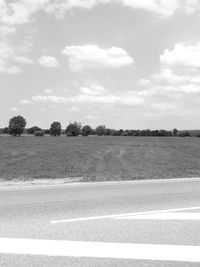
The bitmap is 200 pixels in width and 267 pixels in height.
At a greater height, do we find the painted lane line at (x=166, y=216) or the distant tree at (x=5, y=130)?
the distant tree at (x=5, y=130)

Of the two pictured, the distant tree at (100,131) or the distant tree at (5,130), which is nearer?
the distant tree at (100,131)

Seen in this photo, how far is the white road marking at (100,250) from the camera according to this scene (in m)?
5.38

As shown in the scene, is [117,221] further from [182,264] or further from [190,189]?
[190,189]

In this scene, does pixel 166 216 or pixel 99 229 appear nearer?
pixel 99 229

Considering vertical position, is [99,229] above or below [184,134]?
below

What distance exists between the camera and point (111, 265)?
5031 mm

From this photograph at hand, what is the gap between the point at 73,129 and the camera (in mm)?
170125

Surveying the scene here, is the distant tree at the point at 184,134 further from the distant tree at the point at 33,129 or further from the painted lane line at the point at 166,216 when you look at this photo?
the painted lane line at the point at 166,216

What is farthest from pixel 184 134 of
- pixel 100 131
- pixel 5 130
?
pixel 5 130

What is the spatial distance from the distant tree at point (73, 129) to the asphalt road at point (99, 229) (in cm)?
15759

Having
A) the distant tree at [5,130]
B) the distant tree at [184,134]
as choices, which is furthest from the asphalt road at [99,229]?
the distant tree at [5,130]

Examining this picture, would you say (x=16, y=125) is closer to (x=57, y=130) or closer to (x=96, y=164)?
(x=57, y=130)

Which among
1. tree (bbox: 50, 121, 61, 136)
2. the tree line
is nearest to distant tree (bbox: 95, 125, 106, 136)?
the tree line

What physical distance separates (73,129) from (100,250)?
165 meters
